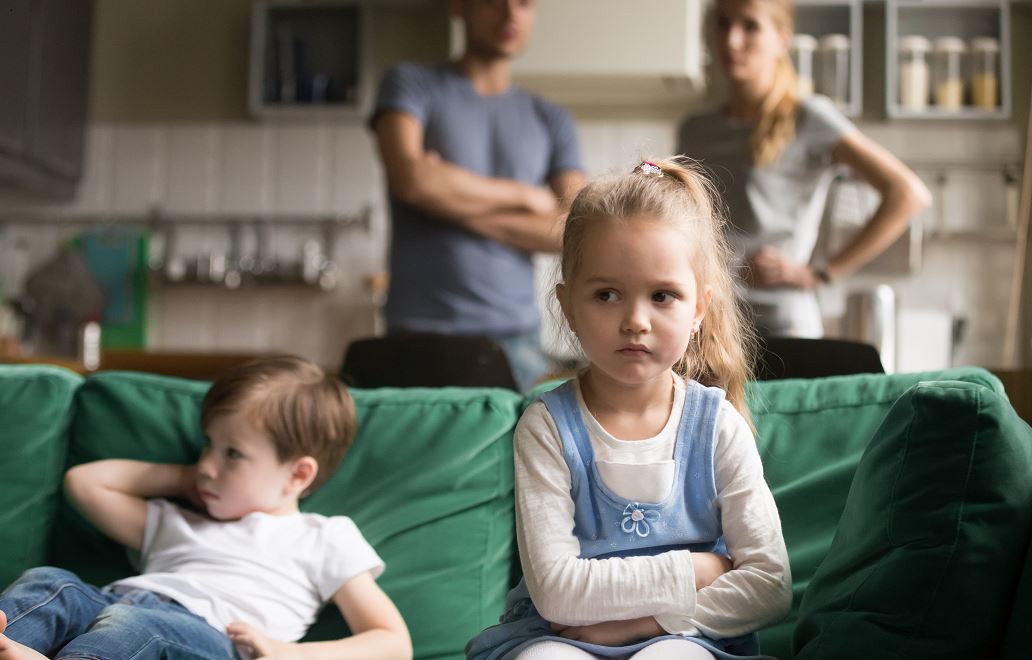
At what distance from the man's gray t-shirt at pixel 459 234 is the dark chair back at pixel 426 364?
41cm

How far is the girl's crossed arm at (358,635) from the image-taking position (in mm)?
1309

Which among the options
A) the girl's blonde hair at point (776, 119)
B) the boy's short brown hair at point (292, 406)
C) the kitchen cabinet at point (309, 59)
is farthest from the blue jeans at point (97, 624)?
the kitchen cabinet at point (309, 59)

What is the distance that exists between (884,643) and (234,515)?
90cm

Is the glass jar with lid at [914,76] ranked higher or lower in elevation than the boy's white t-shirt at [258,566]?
higher

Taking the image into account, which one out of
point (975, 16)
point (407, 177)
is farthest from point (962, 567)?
point (975, 16)

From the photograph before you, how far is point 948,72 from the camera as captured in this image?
13.1 feet

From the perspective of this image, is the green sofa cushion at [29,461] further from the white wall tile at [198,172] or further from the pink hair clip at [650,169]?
the white wall tile at [198,172]

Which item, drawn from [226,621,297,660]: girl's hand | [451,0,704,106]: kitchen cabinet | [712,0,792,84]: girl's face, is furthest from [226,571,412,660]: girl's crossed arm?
[451,0,704,106]: kitchen cabinet

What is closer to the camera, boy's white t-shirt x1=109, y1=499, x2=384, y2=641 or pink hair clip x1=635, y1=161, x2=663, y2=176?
pink hair clip x1=635, y1=161, x2=663, y2=176

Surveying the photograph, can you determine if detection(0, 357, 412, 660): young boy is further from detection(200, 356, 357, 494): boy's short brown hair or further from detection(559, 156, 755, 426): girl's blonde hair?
detection(559, 156, 755, 426): girl's blonde hair

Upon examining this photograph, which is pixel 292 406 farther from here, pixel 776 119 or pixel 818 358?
pixel 776 119

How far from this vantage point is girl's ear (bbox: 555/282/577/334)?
0.97 m

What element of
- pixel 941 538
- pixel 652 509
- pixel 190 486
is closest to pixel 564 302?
pixel 652 509

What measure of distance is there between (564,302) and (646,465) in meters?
0.16
